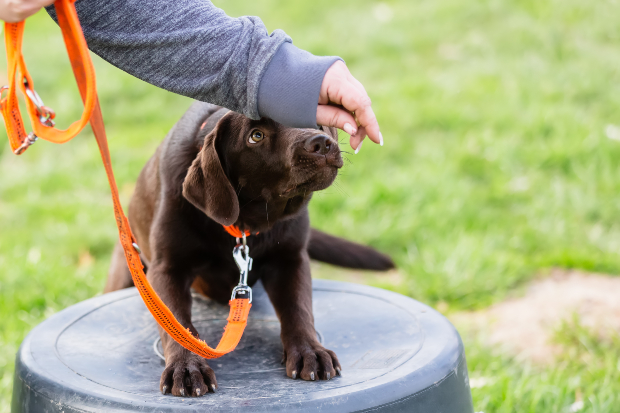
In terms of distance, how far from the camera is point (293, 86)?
150cm

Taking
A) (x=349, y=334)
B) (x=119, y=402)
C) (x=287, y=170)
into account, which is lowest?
→ (x=349, y=334)

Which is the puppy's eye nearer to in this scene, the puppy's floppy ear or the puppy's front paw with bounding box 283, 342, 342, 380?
the puppy's floppy ear

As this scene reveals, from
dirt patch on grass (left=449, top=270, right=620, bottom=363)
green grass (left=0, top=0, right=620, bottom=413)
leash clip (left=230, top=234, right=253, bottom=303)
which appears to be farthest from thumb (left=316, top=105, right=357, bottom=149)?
dirt patch on grass (left=449, top=270, right=620, bottom=363)

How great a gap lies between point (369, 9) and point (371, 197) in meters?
3.48

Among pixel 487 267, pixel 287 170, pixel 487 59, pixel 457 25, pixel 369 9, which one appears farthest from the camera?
pixel 369 9

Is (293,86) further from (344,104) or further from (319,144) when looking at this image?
(319,144)

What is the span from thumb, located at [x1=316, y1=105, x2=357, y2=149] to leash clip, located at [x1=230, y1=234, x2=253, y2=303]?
0.58 meters

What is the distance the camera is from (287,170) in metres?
1.94

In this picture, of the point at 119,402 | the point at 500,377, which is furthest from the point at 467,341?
the point at 119,402

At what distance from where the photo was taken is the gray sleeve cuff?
4.90ft

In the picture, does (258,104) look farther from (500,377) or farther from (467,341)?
(467,341)

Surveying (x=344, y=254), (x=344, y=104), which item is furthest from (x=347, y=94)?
(x=344, y=254)

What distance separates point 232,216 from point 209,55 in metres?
0.55

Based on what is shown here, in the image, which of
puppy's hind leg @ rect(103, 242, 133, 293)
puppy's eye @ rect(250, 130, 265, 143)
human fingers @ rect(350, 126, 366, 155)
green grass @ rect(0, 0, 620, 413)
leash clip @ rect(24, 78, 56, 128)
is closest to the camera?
leash clip @ rect(24, 78, 56, 128)
